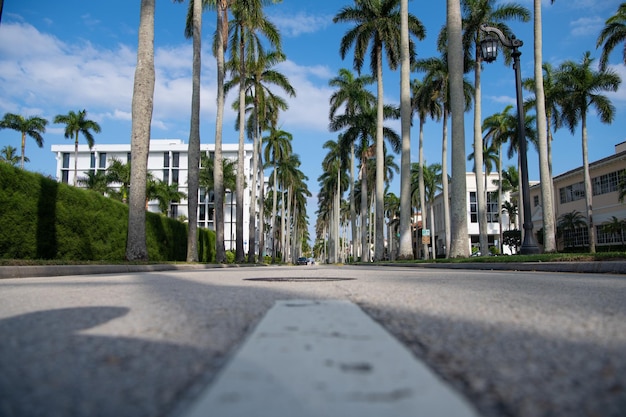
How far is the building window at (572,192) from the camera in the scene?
1718 inches

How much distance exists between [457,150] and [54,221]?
16094 mm

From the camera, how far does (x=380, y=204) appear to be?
3447cm

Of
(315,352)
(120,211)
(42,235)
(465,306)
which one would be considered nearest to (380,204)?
(120,211)

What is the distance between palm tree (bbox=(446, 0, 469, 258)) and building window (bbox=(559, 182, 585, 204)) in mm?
29647

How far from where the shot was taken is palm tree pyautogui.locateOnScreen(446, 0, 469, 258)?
19406 mm

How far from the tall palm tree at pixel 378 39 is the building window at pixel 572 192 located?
72.1 ft

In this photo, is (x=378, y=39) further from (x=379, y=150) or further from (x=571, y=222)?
(x=571, y=222)

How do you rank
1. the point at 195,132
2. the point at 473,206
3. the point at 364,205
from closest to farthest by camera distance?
1. the point at 195,132
2. the point at 364,205
3. the point at 473,206

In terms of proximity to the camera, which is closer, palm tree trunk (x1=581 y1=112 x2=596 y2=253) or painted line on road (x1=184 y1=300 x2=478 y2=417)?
painted line on road (x1=184 y1=300 x2=478 y2=417)

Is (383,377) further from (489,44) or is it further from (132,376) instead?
(489,44)

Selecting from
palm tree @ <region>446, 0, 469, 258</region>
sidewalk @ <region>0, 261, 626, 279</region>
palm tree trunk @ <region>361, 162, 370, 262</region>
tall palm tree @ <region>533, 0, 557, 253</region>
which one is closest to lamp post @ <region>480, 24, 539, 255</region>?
sidewalk @ <region>0, 261, 626, 279</region>

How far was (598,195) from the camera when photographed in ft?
133

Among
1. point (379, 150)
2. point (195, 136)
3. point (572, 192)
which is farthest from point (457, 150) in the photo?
point (572, 192)

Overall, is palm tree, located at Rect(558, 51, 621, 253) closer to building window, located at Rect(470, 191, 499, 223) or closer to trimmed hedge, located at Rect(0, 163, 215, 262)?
trimmed hedge, located at Rect(0, 163, 215, 262)
